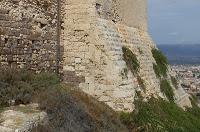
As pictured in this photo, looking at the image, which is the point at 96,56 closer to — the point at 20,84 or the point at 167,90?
the point at 20,84

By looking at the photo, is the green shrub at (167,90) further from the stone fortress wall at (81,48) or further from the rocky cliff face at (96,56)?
the stone fortress wall at (81,48)

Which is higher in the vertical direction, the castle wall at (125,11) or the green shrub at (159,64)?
the castle wall at (125,11)

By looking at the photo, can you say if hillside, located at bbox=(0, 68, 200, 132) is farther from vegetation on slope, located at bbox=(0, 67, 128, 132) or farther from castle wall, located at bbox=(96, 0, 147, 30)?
castle wall, located at bbox=(96, 0, 147, 30)

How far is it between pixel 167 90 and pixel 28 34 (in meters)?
6.88

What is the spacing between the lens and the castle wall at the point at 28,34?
1137 centimetres

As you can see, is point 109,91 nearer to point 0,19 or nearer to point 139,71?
point 139,71

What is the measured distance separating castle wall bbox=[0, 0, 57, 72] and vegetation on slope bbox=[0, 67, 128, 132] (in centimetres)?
52

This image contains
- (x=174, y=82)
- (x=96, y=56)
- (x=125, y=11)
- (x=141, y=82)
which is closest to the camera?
(x=96, y=56)

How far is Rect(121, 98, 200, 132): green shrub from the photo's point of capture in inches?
496

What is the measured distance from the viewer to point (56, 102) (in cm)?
982

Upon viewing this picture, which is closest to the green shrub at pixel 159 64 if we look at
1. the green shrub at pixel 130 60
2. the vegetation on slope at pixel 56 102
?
the green shrub at pixel 130 60

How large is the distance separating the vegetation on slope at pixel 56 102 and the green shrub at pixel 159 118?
0.82 metres

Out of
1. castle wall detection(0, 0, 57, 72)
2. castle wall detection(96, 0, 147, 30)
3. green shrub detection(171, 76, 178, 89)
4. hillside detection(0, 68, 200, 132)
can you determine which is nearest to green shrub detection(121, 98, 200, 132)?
hillside detection(0, 68, 200, 132)

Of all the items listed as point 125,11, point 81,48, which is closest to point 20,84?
point 81,48
